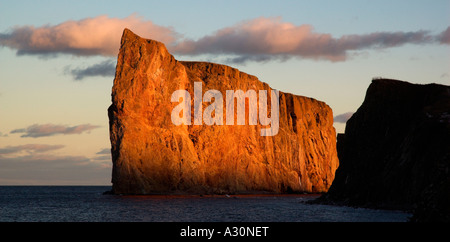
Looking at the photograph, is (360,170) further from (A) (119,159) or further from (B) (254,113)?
(B) (254,113)

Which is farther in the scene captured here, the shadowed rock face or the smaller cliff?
the shadowed rock face

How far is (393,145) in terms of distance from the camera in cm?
6769

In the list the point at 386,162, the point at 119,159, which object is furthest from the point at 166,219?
the point at 119,159

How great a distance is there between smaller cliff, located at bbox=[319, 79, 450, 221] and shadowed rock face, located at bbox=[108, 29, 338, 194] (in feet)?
115

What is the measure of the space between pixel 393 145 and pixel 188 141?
172 ft

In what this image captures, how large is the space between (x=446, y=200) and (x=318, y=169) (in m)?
114

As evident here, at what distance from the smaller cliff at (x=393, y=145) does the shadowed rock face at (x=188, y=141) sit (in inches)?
1376

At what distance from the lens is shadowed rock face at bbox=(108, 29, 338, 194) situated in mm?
103812

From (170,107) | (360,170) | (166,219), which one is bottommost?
(166,219)

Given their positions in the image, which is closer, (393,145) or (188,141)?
(393,145)

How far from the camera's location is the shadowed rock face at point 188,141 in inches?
4087

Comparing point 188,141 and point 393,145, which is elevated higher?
point 188,141
